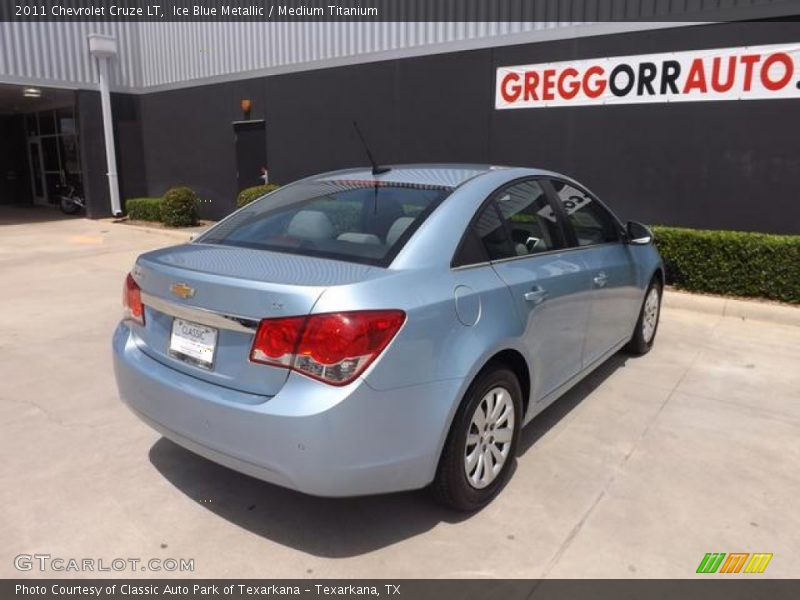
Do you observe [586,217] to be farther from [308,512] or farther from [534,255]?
[308,512]

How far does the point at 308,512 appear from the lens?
9.84 ft

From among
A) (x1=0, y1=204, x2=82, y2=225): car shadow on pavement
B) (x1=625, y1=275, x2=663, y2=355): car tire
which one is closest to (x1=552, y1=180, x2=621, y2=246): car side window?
(x1=625, y1=275, x2=663, y2=355): car tire

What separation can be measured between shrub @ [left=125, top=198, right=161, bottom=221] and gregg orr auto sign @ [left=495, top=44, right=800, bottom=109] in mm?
9182

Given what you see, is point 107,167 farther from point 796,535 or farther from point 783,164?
point 796,535

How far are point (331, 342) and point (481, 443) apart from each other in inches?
40.1

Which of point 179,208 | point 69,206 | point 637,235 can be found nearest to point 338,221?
point 637,235

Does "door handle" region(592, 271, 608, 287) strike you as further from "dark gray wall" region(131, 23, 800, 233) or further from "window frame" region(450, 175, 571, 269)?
"dark gray wall" region(131, 23, 800, 233)

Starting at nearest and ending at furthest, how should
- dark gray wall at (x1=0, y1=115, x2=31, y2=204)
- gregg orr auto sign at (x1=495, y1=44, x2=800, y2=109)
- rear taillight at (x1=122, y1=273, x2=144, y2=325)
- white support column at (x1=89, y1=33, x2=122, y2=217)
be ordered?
rear taillight at (x1=122, y1=273, x2=144, y2=325) < gregg orr auto sign at (x1=495, y1=44, x2=800, y2=109) < white support column at (x1=89, y1=33, x2=122, y2=217) < dark gray wall at (x1=0, y1=115, x2=31, y2=204)

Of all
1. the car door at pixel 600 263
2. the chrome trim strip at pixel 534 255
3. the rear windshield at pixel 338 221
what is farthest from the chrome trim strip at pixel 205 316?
the car door at pixel 600 263

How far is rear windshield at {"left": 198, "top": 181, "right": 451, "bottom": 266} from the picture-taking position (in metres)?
2.90

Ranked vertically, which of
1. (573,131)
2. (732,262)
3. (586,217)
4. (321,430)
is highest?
(573,131)

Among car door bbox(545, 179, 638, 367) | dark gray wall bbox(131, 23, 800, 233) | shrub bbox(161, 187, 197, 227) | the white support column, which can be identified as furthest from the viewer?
the white support column
